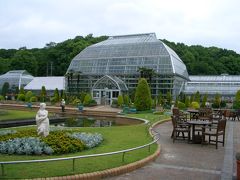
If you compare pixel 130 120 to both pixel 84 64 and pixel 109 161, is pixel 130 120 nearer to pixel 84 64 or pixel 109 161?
pixel 109 161

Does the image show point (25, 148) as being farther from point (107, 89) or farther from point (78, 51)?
point (78, 51)

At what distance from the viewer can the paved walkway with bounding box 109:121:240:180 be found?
754 centimetres

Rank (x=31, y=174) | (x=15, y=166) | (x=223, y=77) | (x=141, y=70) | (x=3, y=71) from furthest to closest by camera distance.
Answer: (x=3, y=71) < (x=223, y=77) < (x=141, y=70) < (x=15, y=166) < (x=31, y=174)

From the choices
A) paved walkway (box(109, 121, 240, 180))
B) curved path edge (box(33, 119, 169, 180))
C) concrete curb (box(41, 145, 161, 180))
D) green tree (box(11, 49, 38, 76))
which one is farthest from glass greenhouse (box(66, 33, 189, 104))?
concrete curb (box(41, 145, 161, 180))

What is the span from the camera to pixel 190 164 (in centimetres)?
889

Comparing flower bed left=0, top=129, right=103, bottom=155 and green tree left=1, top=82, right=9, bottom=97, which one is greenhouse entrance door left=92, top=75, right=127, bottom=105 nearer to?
green tree left=1, top=82, right=9, bottom=97

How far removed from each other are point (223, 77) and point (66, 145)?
150 feet

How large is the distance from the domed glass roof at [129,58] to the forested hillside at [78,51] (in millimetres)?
20559

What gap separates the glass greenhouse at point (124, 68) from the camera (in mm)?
45062

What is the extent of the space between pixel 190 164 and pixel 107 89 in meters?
37.2

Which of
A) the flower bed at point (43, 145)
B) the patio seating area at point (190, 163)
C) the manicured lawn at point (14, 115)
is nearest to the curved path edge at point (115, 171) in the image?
the patio seating area at point (190, 163)

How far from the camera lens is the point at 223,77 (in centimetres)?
5116

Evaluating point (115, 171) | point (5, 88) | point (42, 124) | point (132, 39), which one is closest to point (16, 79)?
point (5, 88)

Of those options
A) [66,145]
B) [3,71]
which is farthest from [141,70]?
[3,71]
